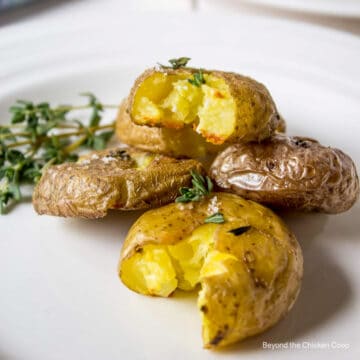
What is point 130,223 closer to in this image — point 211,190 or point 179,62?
point 211,190

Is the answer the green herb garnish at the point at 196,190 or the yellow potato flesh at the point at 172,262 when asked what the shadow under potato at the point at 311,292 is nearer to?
the yellow potato flesh at the point at 172,262

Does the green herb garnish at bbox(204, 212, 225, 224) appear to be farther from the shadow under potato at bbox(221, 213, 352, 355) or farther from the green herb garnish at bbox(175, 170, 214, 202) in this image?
the shadow under potato at bbox(221, 213, 352, 355)

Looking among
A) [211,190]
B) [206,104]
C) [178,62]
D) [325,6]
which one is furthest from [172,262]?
[325,6]

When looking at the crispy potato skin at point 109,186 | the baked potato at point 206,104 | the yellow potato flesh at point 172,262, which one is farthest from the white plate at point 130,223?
the baked potato at point 206,104

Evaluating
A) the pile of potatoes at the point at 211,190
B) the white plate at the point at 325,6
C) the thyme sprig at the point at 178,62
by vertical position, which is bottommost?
the pile of potatoes at the point at 211,190

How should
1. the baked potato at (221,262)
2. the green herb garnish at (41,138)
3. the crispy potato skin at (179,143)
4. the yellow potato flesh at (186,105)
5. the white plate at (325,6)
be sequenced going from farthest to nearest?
the white plate at (325,6), the green herb garnish at (41,138), the crispy potato skin at (179,143), the yellow potato flesh at (186,105), the baked potato at (221,262)

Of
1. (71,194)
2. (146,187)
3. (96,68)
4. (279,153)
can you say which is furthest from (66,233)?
(96,68)
